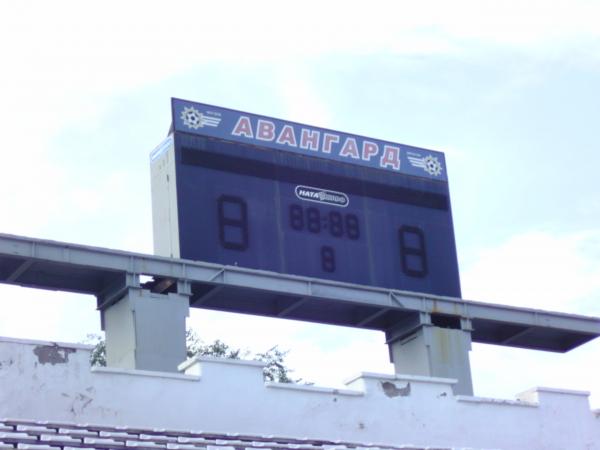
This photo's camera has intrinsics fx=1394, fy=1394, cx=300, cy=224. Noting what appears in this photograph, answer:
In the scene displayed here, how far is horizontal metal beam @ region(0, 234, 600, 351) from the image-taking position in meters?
19.1

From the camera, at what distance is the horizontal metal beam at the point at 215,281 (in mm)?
19062

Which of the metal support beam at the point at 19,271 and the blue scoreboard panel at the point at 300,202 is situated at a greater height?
the blue scoreboard panel at the point at 300,202

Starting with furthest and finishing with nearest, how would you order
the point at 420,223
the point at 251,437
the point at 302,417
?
the point at 420,223, the point at 302,417, the point at 251,437

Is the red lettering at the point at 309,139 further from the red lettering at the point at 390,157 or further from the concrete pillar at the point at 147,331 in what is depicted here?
the concrete pillar at the point at 147,331

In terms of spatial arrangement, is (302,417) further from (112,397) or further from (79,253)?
(79,253)

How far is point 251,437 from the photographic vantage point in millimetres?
16375

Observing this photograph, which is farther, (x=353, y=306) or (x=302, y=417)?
(x=353, y=306)

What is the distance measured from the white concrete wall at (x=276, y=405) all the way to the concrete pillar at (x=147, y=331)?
5.07ft

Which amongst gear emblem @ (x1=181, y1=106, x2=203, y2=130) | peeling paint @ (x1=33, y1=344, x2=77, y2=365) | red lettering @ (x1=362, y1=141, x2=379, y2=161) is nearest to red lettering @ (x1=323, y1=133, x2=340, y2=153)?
red lettering @ (x1=362, y1=141, x2=379, y2=161)

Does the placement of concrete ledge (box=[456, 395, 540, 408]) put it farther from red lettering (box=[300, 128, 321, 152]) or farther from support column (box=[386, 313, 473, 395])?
red lettering (box=[300, 128, 321, 152])

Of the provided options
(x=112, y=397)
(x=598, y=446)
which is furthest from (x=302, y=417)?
(x=598, y=446)

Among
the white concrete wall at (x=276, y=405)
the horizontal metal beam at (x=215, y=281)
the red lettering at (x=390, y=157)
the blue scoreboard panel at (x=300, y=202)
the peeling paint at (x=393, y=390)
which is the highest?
the red lettering at (x=390, y=157)

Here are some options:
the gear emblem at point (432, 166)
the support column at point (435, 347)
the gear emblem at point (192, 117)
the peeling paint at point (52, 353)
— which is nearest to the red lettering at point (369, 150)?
the gear emblem at point (432, 166)

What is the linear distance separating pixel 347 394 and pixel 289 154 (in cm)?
451
